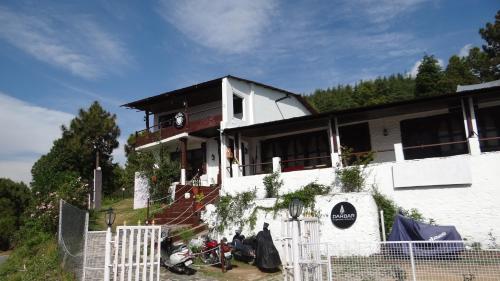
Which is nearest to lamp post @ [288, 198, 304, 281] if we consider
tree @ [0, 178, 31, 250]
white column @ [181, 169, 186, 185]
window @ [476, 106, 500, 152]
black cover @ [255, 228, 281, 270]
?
black cover @ [255, 228, 281, 270]

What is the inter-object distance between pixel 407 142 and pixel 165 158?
12.6 meters

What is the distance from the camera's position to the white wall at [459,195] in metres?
12.4

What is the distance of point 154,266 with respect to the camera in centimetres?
779

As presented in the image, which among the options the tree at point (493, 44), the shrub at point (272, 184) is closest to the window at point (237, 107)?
the shrub at point (272, 184)

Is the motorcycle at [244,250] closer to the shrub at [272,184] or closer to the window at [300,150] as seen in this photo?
the shrub at [272,184]

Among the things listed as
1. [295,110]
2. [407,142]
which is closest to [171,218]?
[407,142]

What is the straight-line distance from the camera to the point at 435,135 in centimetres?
1645

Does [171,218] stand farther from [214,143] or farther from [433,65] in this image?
[433,65]

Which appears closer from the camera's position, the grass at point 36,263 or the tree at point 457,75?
the grass at point 36,263

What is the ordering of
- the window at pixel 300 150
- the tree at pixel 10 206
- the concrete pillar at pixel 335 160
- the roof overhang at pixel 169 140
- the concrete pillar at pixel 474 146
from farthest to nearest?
the tree at pixel 10 206
the roof overhang at pixel 169 140
the window at pixel 300 150
the concrete pillar at pixel 335 160
the concrete pillar at pixel 474 146

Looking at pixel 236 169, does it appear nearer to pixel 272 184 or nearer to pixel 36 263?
pixel 272 184

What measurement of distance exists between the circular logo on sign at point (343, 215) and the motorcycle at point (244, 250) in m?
3.01

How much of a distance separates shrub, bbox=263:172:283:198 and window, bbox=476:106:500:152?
8138mm

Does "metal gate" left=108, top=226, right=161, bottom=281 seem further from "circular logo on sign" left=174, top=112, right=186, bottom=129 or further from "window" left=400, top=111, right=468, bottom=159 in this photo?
"circular logo on sign" left=174, top=112, right=186, bottom=129
